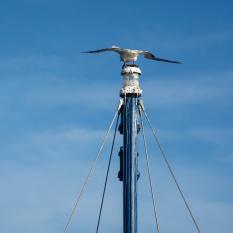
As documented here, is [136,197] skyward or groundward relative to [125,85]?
groundward

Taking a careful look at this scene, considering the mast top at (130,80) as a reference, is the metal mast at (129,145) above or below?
below

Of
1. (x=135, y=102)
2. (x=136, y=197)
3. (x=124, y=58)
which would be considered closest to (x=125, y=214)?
(x=136, y=197)

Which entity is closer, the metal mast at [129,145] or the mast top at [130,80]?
the metal mast at [129,145]

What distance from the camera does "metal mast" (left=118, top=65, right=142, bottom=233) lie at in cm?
3725

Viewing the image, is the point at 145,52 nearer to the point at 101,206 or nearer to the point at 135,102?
the point at 135,102

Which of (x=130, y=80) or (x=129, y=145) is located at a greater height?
(x=130, y=80)

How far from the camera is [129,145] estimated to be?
38469mm

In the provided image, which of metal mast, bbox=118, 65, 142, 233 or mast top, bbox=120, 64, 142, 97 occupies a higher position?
mast top, bbox=120, 64, 142, 97

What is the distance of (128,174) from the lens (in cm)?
3788

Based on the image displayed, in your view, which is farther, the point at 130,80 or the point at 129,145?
the point at 130,80

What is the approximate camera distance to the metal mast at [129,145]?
37.2 metres

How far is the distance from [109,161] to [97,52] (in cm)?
773

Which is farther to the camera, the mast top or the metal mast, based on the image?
the mast top

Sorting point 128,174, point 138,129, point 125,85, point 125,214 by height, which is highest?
point 125,85
